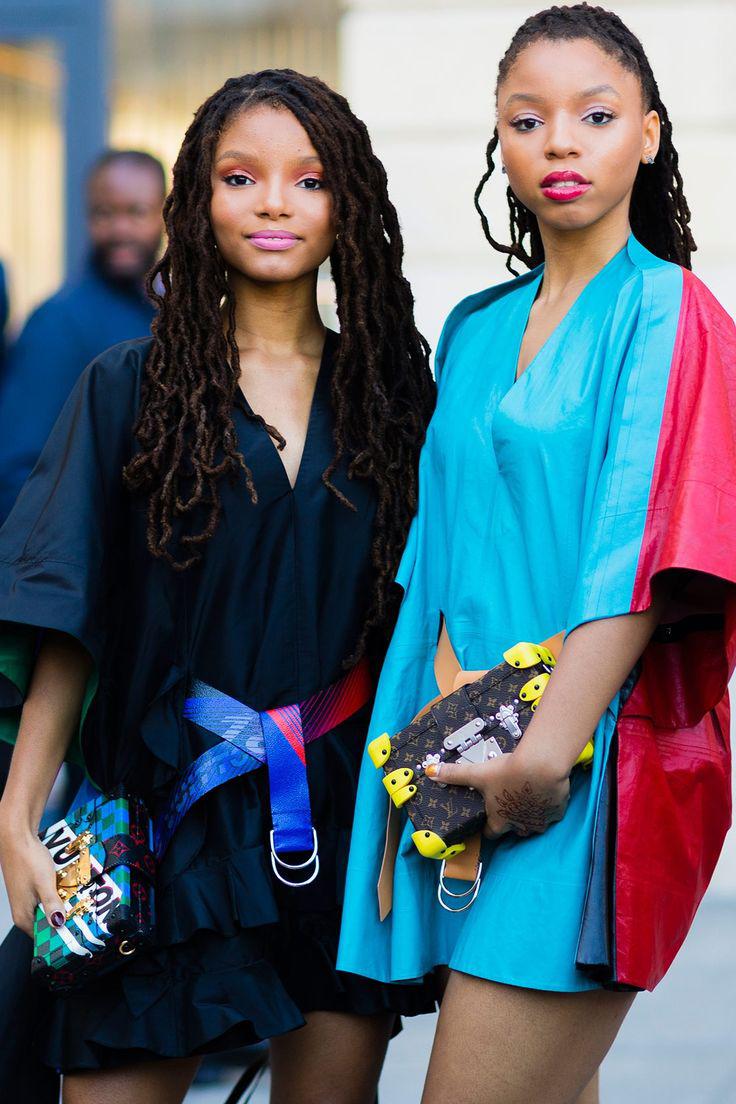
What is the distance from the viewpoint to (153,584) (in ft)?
8.22

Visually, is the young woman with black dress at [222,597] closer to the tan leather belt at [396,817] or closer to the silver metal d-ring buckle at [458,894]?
the tan leather belt at [396,817]

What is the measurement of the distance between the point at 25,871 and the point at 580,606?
3.07ft

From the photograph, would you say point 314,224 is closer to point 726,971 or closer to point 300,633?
point 300,633

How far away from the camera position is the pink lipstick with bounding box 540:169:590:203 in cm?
230

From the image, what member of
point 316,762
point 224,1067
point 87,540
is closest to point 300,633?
point 316,762

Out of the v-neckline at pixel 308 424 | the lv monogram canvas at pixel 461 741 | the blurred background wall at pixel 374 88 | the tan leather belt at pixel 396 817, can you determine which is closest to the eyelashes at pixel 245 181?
the v-neckline at pixel 308 424

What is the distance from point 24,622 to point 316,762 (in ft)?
1.64

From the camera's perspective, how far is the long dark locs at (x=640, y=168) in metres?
2.35

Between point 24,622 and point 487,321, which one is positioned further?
point 487,321

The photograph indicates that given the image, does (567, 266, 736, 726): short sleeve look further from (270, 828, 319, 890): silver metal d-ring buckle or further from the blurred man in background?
the blurred man in background

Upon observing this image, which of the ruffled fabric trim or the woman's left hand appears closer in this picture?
the woman's left hand

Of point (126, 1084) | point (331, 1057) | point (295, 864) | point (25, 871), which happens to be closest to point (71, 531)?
point (25, 871)

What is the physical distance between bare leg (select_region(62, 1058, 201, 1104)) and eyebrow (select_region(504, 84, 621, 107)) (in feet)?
4.96

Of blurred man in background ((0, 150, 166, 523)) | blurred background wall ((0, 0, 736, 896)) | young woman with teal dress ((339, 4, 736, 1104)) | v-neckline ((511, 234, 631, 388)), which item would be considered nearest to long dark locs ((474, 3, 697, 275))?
young woman with teal dress ((339, 4, 736, 1104))
